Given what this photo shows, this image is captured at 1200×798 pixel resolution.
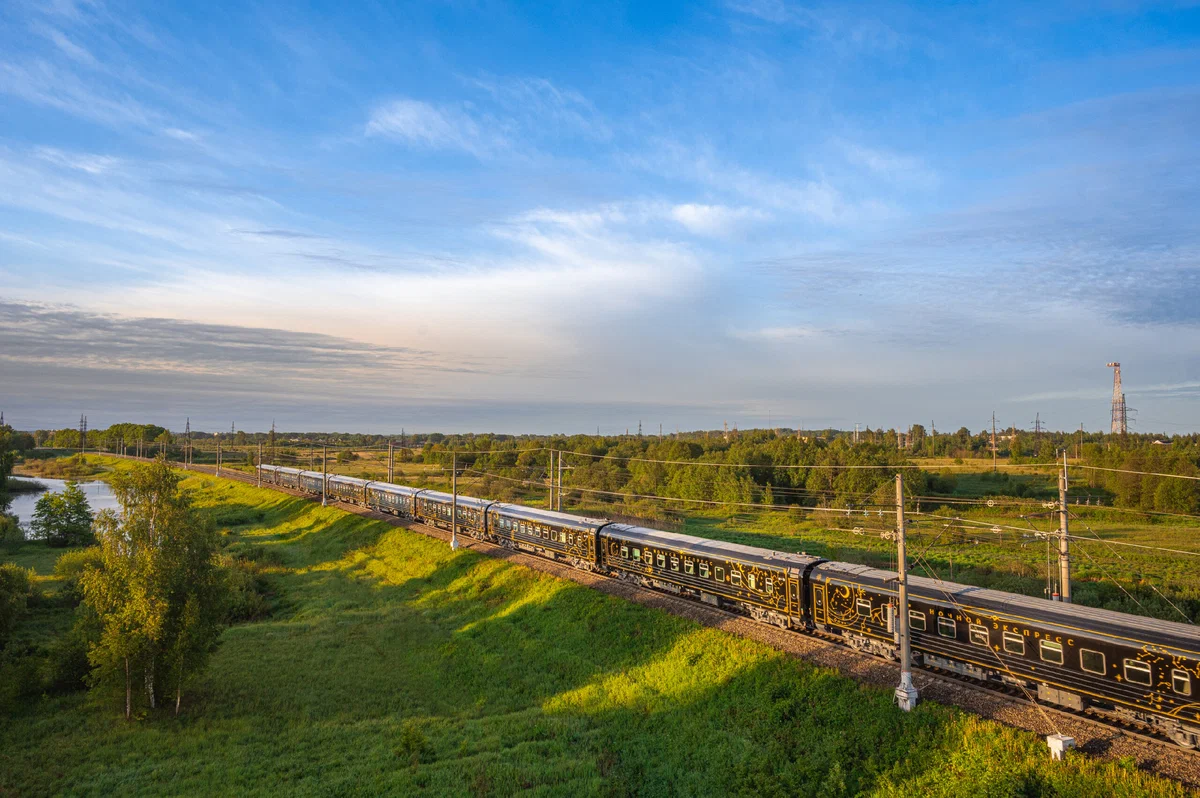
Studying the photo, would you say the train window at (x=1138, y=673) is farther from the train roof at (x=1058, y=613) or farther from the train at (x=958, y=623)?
the train roof at (x=1058, y=613)

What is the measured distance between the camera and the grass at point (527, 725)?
15.7 m

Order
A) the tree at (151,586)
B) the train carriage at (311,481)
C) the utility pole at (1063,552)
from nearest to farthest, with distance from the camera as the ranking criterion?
the utility pole at (1063,552) → the tree at (151,586) → the train carriage at (311,481)

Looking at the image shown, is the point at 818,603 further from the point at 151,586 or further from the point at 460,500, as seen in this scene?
the point at 460,500

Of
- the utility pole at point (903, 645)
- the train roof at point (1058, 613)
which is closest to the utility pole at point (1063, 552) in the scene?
the train roof at point (1058, 613)

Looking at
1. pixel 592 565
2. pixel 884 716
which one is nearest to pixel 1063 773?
pixel 884 716

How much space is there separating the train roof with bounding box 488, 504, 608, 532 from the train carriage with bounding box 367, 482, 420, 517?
14.9 metres

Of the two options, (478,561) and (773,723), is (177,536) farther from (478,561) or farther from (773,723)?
(773,723)

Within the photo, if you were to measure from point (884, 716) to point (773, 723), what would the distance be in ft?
9.99

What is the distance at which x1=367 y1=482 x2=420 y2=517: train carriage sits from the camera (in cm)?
5531

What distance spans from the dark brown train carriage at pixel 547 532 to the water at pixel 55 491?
5865 cm

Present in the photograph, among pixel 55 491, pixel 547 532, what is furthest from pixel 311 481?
pixel 55 491

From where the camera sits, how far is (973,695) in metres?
17.5

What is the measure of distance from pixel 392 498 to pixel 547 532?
85.8 feet

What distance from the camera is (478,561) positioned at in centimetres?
3916
